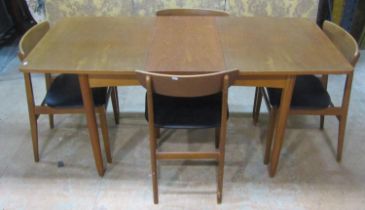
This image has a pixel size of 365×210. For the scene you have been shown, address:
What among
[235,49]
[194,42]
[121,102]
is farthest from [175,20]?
[121,102]

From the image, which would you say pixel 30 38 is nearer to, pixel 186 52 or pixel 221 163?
pixel 186 52

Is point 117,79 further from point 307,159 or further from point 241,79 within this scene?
point 307,159

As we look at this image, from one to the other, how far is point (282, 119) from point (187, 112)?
1.48 feet

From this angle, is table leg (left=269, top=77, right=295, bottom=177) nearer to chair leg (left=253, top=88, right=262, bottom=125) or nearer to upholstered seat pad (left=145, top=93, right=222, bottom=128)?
upholstered seat pad (left=145, top=93, right=222, bottom=128)

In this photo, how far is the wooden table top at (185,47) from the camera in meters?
1.44

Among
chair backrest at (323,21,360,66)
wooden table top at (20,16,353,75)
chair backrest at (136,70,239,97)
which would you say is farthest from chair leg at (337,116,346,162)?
chair backrest at (136,70,239,97)

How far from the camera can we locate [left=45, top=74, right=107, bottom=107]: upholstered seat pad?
1762 millimetres

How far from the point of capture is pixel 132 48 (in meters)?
1.63

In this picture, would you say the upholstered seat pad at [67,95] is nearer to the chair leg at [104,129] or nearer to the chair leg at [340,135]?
the chair leg at [104,129]

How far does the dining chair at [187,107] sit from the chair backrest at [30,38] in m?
0.68

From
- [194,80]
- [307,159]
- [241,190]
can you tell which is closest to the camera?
[194,80]

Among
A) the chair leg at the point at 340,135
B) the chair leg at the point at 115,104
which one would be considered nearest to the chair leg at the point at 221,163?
the chair leg at the point at 340,135

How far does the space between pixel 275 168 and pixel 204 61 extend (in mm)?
749

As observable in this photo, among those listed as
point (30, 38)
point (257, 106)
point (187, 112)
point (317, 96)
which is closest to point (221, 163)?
point (187, 112)
